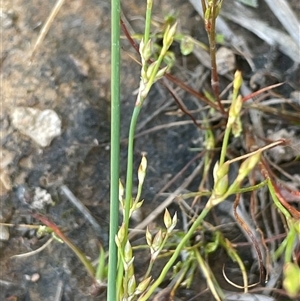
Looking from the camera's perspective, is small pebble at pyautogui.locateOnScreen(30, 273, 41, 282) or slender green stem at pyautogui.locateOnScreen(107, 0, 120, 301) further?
small pebble at pyautogui.locateOnScreen(30, 273, 41, 282)

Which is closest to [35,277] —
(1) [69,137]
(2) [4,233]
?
(2) [4,233]

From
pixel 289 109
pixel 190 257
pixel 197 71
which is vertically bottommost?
pixel 190 257

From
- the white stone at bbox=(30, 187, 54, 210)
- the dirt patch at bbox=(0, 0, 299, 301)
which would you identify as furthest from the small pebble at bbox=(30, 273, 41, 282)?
the white stone at bbox=(30, 187, 54, 210)

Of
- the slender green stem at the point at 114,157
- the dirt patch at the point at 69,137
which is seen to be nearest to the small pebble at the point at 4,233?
the dirt patch at the point at 69,137

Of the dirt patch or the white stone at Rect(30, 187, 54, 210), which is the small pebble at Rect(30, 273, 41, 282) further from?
the white stone at Rect(30, 187, 54, 210)

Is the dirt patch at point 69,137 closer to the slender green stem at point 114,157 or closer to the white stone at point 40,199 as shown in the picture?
the white stone at point 40,199

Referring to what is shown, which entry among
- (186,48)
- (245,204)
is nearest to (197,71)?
(186,48)

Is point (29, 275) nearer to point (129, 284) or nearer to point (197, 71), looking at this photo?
point (129, 284)

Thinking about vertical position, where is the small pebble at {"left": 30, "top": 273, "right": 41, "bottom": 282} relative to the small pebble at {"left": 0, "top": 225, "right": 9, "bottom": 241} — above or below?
below
